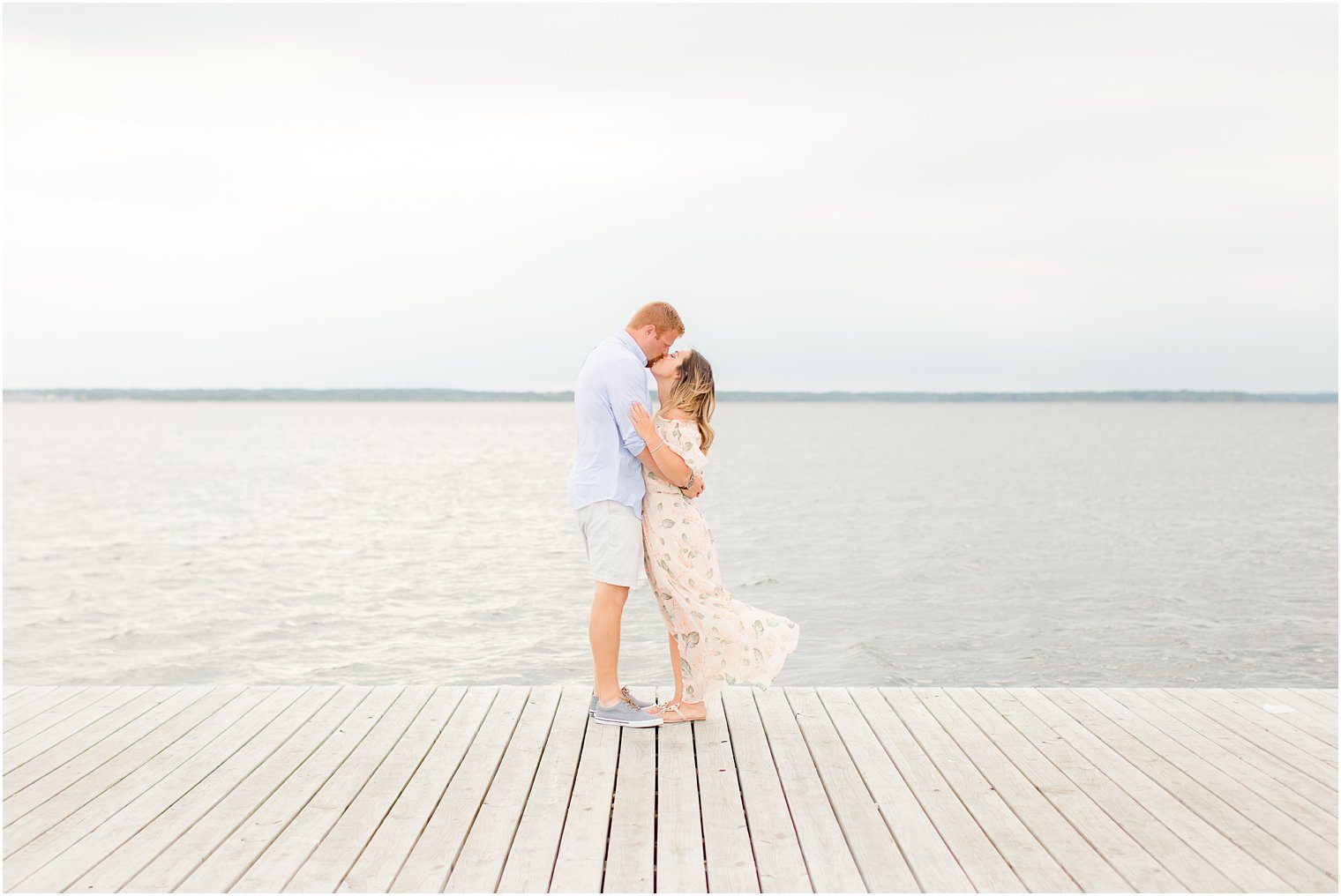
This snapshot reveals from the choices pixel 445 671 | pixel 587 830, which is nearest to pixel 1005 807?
pixel 587 830

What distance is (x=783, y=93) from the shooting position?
141ft

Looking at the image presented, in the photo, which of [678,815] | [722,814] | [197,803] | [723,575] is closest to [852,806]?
[722,814]

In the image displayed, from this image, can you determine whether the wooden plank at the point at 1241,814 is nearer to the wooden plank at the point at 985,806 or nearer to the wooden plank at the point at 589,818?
the wooden plank at the point at 985,806

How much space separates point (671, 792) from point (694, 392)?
1520mm

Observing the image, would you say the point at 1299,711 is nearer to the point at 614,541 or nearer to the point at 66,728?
Answer: the point at 614,541

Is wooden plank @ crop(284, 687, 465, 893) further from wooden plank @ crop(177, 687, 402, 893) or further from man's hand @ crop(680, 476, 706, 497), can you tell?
man's hand @ crop(680, 476, 706, 497)

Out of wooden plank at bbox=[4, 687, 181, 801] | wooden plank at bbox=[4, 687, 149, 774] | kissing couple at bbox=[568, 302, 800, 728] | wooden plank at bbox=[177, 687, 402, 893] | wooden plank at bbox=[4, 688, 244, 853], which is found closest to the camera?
wooden plank at bbox=[177, 687, 402, 893]

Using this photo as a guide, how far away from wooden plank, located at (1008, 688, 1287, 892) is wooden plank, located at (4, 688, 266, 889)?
3.03 meters

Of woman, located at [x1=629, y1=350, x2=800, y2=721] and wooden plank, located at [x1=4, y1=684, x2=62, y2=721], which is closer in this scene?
woman, located at [x1=629, y1=350, x2=800, y2=721]

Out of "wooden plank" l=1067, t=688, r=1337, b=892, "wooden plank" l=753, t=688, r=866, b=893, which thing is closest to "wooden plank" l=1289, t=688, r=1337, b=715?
"wooden plank" l=1067, t=688, r=1337, b=892

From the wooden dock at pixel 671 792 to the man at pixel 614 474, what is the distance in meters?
0.23

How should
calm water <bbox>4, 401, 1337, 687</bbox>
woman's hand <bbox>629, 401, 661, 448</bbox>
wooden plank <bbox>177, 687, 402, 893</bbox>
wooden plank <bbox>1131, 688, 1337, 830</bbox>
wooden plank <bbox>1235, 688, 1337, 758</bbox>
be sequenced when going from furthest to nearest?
calm water <bbox>4, 401, 1337, 687</bbox>
wooden plank <bbox>1235, 688, 1337, 758</bbox>
woman's hand <bbox>629, 401, 661, 448</bbox>
wooden plank <bbox>1131, 688, 1337, 830</bbox>
wooden plank <bbox>177, 687, 402, 893</bbox>

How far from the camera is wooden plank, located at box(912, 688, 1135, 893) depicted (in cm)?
289

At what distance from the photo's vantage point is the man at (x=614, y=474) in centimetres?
412
